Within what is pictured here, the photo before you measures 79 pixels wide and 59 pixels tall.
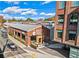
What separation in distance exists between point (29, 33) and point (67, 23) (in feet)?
6.03

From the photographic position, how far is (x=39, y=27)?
6367mm

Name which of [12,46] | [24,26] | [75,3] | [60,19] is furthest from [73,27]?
[12,46]

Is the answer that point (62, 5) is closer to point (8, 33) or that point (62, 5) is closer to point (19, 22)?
point (19, 22)

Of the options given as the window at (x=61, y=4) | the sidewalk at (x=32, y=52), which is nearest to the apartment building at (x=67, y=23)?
the window at (x=61, y=4)

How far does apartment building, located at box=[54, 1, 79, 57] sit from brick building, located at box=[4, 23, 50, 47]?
64 cm

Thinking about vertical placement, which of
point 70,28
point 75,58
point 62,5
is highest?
point 62,5

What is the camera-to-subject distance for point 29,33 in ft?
21.0

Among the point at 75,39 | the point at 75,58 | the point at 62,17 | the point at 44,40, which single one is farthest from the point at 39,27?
the point at 75,58

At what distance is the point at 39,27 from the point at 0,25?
6.08ft

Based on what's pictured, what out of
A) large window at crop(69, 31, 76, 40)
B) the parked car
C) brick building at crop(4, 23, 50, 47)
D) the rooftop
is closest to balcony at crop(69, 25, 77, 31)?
large window at crop(69, 31, 76, 40)

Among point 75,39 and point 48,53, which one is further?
point 48,53

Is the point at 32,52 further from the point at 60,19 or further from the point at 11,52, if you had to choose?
the point at 60,19

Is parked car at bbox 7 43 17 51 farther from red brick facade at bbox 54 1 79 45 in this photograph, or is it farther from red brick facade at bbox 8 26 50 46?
red brick facade at bbox 54 1 79 45

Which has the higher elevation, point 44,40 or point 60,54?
point 44,40
